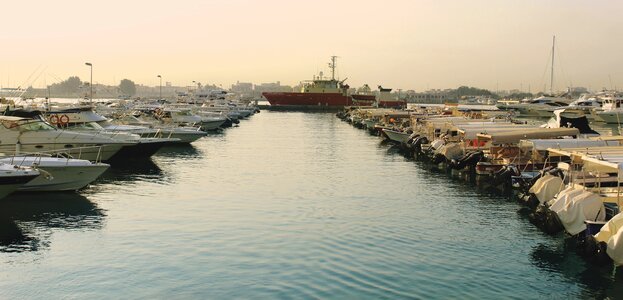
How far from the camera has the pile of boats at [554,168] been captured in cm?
2016

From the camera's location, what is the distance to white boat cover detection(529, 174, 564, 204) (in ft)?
82.9

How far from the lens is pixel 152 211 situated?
26.2 m

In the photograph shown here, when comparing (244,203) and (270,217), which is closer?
(270,217)

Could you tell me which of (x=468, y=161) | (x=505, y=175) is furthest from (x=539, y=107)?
(x=505, y=175)

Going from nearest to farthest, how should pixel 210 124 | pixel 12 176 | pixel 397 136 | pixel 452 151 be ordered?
pixel 12 176 → pixel 452 151 → pixel 397 136 → pixel 210 124

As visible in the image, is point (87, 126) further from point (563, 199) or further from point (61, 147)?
point (563, 199)

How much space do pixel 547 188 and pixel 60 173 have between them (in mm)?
20830

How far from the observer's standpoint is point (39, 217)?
24.4 m

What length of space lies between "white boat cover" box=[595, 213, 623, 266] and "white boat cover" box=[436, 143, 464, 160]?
23851 millimetres

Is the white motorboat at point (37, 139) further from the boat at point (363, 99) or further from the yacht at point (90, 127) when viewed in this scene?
the boat at point (363, 99)

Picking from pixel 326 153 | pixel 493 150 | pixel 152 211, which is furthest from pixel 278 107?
pixel 152 211

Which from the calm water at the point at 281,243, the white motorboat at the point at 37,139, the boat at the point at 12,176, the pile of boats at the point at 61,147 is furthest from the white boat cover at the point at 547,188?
the white motorboat at the point at 37,139

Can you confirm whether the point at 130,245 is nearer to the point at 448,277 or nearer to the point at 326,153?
the point at 448,277

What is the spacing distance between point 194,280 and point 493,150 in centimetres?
2650
